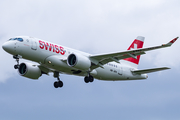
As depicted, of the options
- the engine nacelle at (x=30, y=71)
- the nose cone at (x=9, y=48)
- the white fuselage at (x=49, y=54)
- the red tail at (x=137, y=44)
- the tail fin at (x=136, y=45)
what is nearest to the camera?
the nose cone at (x=9, y=48)

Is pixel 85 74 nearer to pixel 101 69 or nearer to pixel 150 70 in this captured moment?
pixel 101 69

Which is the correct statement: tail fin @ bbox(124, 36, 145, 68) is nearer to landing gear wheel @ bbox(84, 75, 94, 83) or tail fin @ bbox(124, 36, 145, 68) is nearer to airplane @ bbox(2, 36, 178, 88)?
airplane @ bbox(2, 36, 178, 88)

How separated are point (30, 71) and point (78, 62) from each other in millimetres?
7217

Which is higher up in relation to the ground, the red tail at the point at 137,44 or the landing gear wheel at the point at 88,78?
the red tail at the point at 137,44

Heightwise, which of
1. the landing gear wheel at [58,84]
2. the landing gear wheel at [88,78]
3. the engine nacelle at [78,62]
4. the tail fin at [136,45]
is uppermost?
the tail fin at [136,45]

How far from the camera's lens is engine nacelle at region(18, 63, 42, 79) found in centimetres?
4100

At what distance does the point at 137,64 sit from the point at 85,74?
10.0 m

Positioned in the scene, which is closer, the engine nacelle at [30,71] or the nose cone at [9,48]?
the nose cone at [9,48]

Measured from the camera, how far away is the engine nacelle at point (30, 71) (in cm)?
4100

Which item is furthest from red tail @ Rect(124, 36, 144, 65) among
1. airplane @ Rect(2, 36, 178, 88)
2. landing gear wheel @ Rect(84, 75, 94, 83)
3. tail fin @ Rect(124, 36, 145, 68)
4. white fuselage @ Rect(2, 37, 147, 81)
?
landing gear wheel @ Rect(84, 75, 94, 83)

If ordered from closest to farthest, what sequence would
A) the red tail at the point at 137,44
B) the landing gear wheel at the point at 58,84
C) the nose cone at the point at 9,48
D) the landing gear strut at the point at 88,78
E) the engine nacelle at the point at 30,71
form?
1. the nose cone at the point at 9,48
2. the landing gear strut at the point at 88,78
3. the engine nacelle at the point at 30,71
4. the landing gear wheel at the point at 58,84
5. the red tail at the point at 137,44

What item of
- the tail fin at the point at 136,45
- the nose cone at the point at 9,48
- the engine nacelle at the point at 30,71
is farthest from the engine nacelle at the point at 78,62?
the tail fin at the point at 136,45

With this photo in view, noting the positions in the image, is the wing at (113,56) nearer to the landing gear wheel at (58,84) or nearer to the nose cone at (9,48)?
the landing gear wheel at (58,84)

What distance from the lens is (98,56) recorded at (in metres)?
38.2
